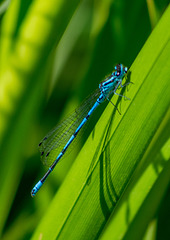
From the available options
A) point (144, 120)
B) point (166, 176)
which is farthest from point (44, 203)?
point (144, 120)

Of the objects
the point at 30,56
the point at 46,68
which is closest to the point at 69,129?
the point at 46,68

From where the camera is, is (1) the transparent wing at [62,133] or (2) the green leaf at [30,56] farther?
(1) the transparent wing at [62,133]

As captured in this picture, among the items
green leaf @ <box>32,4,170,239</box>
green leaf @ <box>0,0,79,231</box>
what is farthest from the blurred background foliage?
green leaf @ <box>32,4,170,239</box>

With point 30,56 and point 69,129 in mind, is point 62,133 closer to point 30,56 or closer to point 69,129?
point 69,129

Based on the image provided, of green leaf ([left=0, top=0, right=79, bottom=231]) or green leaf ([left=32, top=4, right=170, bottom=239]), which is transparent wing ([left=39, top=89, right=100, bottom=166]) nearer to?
green leaf ([left=32, top=4, right=170, bottom=239])

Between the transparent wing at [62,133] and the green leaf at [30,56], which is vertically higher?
the green leaf at [30,56]

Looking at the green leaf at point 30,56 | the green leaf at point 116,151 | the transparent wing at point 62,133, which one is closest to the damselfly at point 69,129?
the transparent wing at point 62,133

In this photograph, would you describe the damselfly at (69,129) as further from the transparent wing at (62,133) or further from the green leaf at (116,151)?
the green leaf at (116,151)
